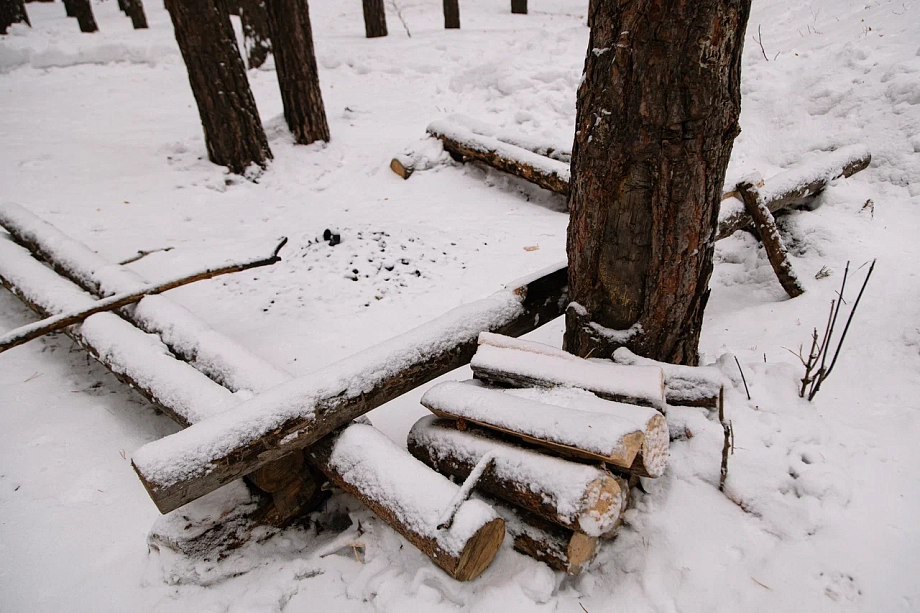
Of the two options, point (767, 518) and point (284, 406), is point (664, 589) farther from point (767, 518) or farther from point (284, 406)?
point (284, 406)

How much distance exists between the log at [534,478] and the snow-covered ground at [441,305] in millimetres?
306

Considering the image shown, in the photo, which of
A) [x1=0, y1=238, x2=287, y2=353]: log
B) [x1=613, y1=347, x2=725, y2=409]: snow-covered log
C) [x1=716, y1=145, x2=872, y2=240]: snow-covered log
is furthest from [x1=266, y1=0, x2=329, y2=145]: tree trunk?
[x1=613, y1=347, x2=725, y2=409]: snow-covered log

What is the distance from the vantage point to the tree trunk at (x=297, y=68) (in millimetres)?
6574

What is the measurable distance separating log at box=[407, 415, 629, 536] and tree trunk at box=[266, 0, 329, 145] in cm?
614

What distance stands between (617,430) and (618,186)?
1163 millimetres

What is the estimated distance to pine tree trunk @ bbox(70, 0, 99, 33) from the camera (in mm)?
12719

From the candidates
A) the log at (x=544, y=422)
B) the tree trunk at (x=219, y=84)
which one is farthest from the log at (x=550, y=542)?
the tree trunk at (x=219, y=84)

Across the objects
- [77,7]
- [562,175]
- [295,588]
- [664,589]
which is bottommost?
[295,588]

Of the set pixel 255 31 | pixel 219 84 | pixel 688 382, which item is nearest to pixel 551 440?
pixel 688 382

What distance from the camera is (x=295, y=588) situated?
221 centimetres

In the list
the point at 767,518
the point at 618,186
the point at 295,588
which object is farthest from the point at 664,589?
the point at 618,186

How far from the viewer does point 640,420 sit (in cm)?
205

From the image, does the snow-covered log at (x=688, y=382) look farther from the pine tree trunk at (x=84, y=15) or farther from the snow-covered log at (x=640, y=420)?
the pine tree trunk at (x=84, y=15)

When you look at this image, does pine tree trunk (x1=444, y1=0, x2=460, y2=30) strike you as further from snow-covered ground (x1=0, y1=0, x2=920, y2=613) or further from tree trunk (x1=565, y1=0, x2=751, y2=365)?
tree trunk (x1=565, y1=0, x2=751, y2=365)
